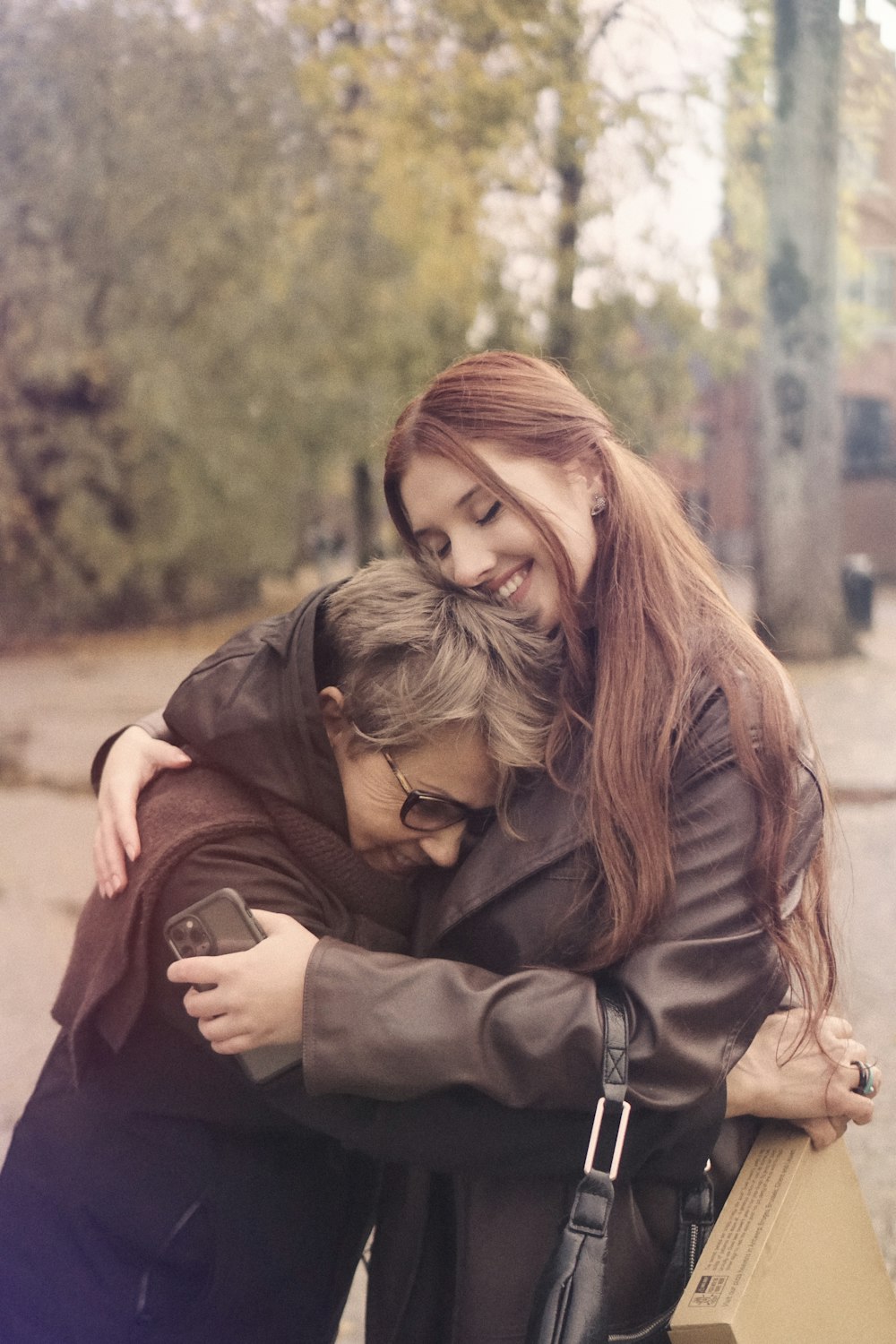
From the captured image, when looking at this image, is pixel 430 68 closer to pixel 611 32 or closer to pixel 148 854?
pixel 611 32

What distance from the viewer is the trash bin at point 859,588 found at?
435 centimetres

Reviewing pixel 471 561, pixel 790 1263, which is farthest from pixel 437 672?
pixel 790 1263

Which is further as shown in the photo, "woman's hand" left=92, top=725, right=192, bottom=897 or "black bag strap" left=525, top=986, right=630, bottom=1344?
"woman's hand" left=92, top=725, right=192, bottom=897

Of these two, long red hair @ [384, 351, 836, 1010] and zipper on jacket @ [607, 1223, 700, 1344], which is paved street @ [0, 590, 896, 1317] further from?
long red hair @ [384, 351, 836, 1010]

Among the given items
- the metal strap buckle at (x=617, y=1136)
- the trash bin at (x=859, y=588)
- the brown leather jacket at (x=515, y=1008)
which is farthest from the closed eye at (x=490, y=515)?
the trash bin at (x=859, y=588)

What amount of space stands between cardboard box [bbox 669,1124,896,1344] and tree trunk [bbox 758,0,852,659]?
2456mm

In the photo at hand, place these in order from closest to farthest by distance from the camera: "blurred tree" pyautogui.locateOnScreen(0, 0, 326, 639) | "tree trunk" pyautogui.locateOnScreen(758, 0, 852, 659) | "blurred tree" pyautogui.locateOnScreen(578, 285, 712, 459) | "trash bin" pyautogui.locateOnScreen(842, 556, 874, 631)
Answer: "tree trunk" pyautogui.locateOnScreen(758, 0, 852, 659) < "blurred tree" pyautogui.locateOnScreen(0, 0, 326, 639) < "blurred tree" pyautogui.locateOnScreen(578, 285, 712, 459) < "trash bin" pyautogui.locateOnScreen(842, 556, 874, 631)

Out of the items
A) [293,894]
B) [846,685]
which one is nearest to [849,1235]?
[293,894]

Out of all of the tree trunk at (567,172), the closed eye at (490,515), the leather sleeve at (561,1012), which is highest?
the tree trunk at (567,172)

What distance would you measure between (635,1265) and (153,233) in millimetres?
3560

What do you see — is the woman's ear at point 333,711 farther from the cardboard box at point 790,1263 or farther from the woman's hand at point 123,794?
the cardboard box at point 790,1263

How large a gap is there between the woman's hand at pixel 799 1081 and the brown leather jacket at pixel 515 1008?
0.07 m

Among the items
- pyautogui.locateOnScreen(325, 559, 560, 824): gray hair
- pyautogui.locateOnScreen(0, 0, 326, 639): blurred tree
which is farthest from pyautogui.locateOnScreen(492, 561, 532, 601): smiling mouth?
pyautogui.locateOnScreen(0, 0, 326, 639): blurred tree

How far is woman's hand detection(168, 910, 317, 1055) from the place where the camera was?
1277 mm
